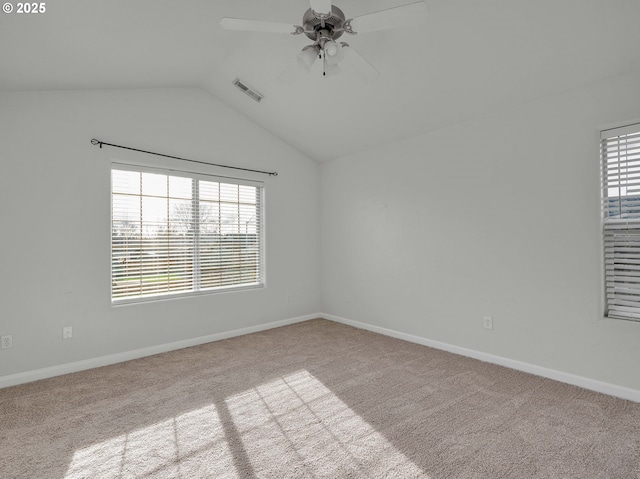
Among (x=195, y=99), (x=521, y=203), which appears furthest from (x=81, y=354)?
(x=521, y=203)

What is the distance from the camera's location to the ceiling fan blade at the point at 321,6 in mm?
1770

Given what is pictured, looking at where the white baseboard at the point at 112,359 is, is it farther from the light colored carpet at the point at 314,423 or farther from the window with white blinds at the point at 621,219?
the window with white blinds at the point at 621,219

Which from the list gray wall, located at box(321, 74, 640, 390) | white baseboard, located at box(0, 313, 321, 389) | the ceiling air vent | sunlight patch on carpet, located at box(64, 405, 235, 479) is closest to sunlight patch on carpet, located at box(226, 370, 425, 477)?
sunlight patch on carpet, located at box(64, 405, 235, 479)

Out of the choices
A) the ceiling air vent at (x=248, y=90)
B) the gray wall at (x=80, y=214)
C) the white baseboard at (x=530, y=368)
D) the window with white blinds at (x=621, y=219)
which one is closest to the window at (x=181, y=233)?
the gray wall at (x=80, y=214)

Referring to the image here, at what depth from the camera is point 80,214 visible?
327cm

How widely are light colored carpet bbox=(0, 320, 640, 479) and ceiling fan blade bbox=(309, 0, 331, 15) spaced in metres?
2.49

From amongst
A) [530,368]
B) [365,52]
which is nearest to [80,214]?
[365,52]

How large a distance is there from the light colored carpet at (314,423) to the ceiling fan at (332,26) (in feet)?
7.97

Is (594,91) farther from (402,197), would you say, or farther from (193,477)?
(193,477)

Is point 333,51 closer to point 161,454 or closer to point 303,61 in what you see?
point 303,61

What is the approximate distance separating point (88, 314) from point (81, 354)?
0.38 metres

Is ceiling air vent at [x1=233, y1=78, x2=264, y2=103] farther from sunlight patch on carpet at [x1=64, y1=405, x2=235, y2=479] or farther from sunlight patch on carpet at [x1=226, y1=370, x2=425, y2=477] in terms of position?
sunlight patch on carpet at [x1=64, y1=405, x2=235, y2=479]

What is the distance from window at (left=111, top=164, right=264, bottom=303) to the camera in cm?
358

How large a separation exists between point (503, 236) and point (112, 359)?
4.06m
